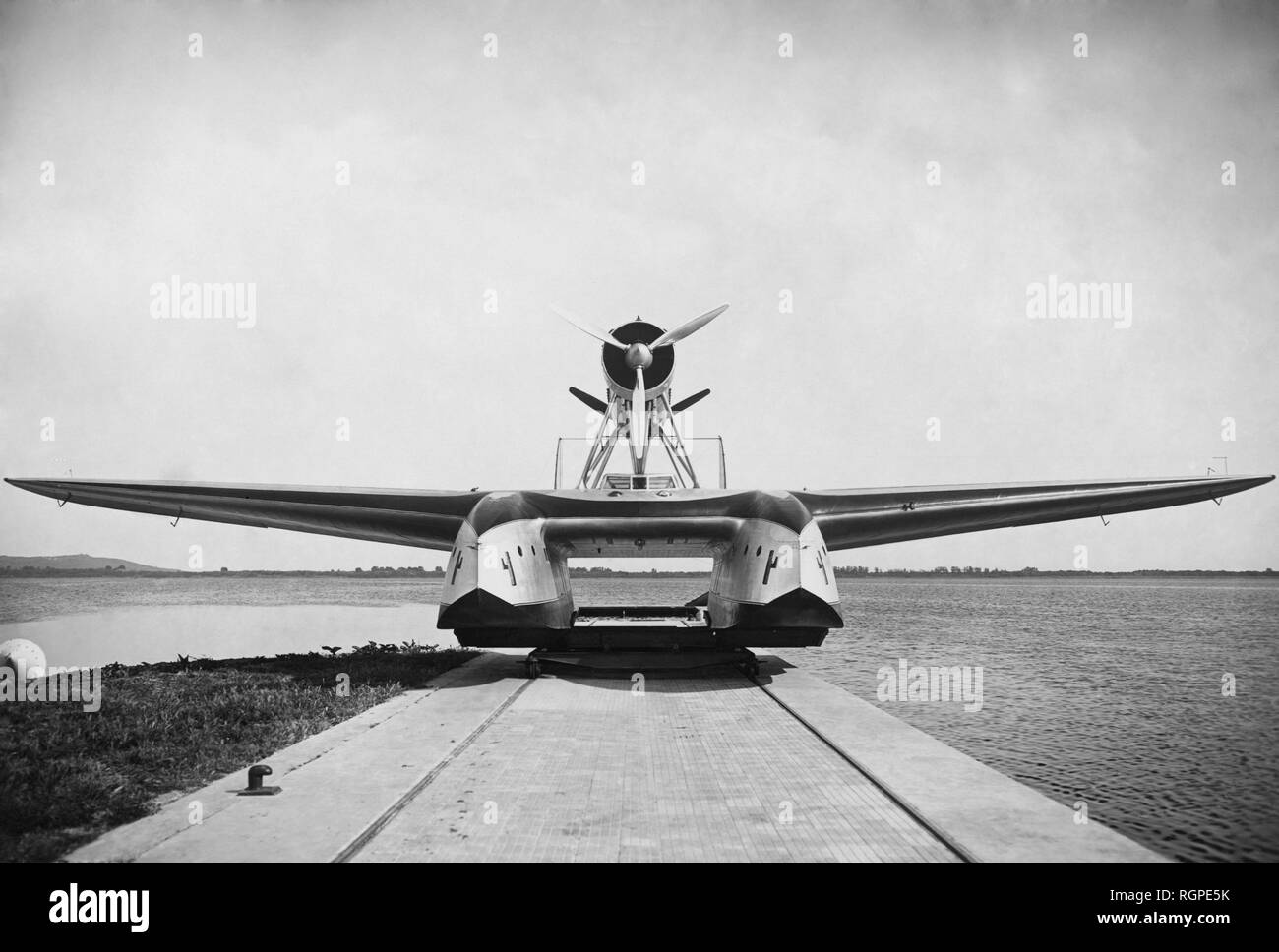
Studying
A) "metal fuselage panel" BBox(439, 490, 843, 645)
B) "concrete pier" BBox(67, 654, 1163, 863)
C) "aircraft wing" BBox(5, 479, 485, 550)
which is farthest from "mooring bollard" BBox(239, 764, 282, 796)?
"aircraft wing" BBox(5, 479, 485, 550)

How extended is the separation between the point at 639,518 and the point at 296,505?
9.23m

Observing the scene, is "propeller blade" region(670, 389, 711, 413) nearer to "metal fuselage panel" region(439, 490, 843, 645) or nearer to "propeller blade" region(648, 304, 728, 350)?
"propeller blade" region(648, 304, 728, 350)

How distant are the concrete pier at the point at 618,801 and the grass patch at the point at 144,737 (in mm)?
402

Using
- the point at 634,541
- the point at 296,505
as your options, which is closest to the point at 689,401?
the point at 634,541

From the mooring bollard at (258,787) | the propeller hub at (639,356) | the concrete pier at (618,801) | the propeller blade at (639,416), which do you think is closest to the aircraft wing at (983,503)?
the propeller blade at (639,416)

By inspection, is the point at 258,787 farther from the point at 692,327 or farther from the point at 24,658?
the point at 692,327

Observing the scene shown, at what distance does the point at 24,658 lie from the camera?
47.3 ft

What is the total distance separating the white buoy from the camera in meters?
14.2
